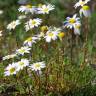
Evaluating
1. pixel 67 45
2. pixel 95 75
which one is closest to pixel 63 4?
pixel 67 45

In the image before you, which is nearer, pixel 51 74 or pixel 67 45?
pixel 51 74

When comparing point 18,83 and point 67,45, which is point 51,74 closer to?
point 18,83

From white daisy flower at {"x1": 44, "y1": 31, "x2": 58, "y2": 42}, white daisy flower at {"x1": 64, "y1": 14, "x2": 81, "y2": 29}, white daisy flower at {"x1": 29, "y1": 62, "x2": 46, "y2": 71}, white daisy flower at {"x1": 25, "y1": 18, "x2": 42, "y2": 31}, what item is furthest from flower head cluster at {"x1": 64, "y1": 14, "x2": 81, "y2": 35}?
white daisy flower at {"x1": 29, "y1": 62, "x2": 46, "y2": 71}

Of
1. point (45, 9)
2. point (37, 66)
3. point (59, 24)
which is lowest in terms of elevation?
point (37, 66)

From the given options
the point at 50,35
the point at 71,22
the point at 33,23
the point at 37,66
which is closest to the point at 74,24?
the point at 71,22

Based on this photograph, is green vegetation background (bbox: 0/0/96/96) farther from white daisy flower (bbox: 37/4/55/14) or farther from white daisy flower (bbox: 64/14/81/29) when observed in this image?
white daisy flower (bbox: 64/14/81/29)

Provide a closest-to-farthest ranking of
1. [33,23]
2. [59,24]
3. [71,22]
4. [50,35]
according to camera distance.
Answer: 1. [50,35]
2. [71,22]
3. [33,23]
4. [59,24]

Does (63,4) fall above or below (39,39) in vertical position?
above

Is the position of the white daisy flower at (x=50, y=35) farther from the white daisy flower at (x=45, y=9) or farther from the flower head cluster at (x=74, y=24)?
the white daisy flower at (x=45, y=9)

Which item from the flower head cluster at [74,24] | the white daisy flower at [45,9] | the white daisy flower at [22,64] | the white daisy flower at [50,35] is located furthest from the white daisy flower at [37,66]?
the white daisy flower at [45,9]

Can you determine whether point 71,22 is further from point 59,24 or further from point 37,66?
point 59,24

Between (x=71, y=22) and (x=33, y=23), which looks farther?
(x=33, y=23)
